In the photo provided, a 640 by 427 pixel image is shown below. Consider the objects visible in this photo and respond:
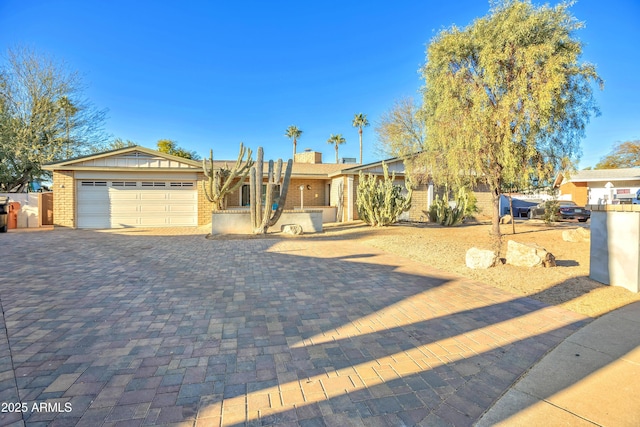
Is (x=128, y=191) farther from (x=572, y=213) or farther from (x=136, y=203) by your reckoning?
(x=572, y=213)

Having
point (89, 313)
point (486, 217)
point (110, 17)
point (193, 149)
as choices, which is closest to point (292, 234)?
point (89, 313)

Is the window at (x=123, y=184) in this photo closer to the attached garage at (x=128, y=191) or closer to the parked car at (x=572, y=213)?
the attached garage at (x=128, y=191)

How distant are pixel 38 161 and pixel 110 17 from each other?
1376cm

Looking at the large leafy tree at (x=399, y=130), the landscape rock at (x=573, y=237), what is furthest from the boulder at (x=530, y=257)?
the large leafy tree at (x=399, y=130)

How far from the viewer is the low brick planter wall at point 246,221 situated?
12.6 meters

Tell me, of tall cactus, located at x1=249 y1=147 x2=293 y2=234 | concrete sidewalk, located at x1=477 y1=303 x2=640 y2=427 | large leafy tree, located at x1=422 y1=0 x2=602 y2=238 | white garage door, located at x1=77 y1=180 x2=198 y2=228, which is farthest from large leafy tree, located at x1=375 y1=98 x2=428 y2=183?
concrete sidewalk, located at x1=477 y1=303 x2=640 y2=427

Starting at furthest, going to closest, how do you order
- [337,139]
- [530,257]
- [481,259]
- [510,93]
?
[337,139], [510,93], [481,259], [530,257]

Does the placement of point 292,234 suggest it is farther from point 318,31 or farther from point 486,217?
point 486,217

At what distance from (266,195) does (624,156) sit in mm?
47270

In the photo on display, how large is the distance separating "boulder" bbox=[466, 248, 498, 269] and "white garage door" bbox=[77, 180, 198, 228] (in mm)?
14376

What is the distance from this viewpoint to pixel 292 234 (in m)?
12.6

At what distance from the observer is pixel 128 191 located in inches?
628

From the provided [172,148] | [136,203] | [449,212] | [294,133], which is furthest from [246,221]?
[294,133]

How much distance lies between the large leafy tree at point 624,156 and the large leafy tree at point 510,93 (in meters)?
38.6
